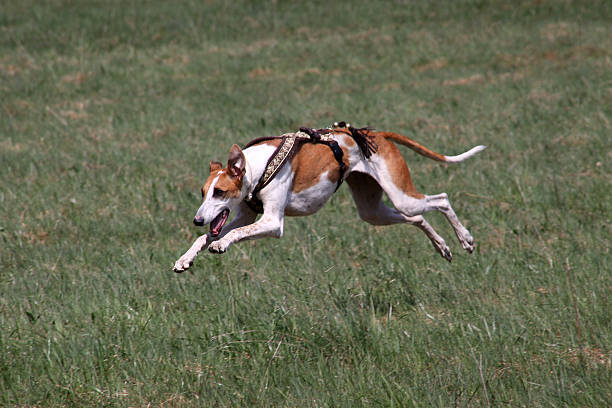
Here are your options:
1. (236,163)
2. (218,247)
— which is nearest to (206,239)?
(218,247)

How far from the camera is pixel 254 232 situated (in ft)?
15.5

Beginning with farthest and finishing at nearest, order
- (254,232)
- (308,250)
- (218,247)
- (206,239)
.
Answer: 1. (308,250)
2. (206,239)
3. (254,232)
4. (218,247)

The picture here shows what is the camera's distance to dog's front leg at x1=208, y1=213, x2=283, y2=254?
4.43m

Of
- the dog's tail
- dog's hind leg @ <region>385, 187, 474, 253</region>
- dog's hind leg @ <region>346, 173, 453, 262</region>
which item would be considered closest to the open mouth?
dog's hind leg @ <region>385, 187, 474, 253</region>

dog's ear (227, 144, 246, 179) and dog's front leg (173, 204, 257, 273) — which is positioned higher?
dog's ear (227, 144, 246, 179)

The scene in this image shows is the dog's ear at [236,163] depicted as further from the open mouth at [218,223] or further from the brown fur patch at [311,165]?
the brown fur patch at [311,165]

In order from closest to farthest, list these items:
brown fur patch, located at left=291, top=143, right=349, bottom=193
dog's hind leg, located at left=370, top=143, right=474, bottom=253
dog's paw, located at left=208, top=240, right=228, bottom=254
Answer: dog's paw, located at left=208, top=240, right=228, bottom=254 → brown fur patch, located at left=291, top=143, right=349, bottom=193 → dog's hind leg, located at left=370, top=143, right=474, bottom=253

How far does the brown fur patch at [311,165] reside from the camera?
5.15 metres

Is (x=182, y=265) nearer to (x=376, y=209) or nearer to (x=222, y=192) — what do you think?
(x=222, y=192)

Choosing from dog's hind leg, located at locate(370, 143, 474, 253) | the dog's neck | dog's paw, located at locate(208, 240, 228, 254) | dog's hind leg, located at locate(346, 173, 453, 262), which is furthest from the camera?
dog's hind leg, located at locate(346, 173, 453, 262)

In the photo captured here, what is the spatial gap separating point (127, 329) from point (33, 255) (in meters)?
2.34

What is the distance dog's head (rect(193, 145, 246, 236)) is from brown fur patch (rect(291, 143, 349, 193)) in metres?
0.60

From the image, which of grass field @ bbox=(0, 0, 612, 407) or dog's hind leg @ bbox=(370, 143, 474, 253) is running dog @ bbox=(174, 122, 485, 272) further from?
grass field @ bbox=(0, 0, 612, 407)

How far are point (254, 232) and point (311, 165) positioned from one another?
741 millimetres
